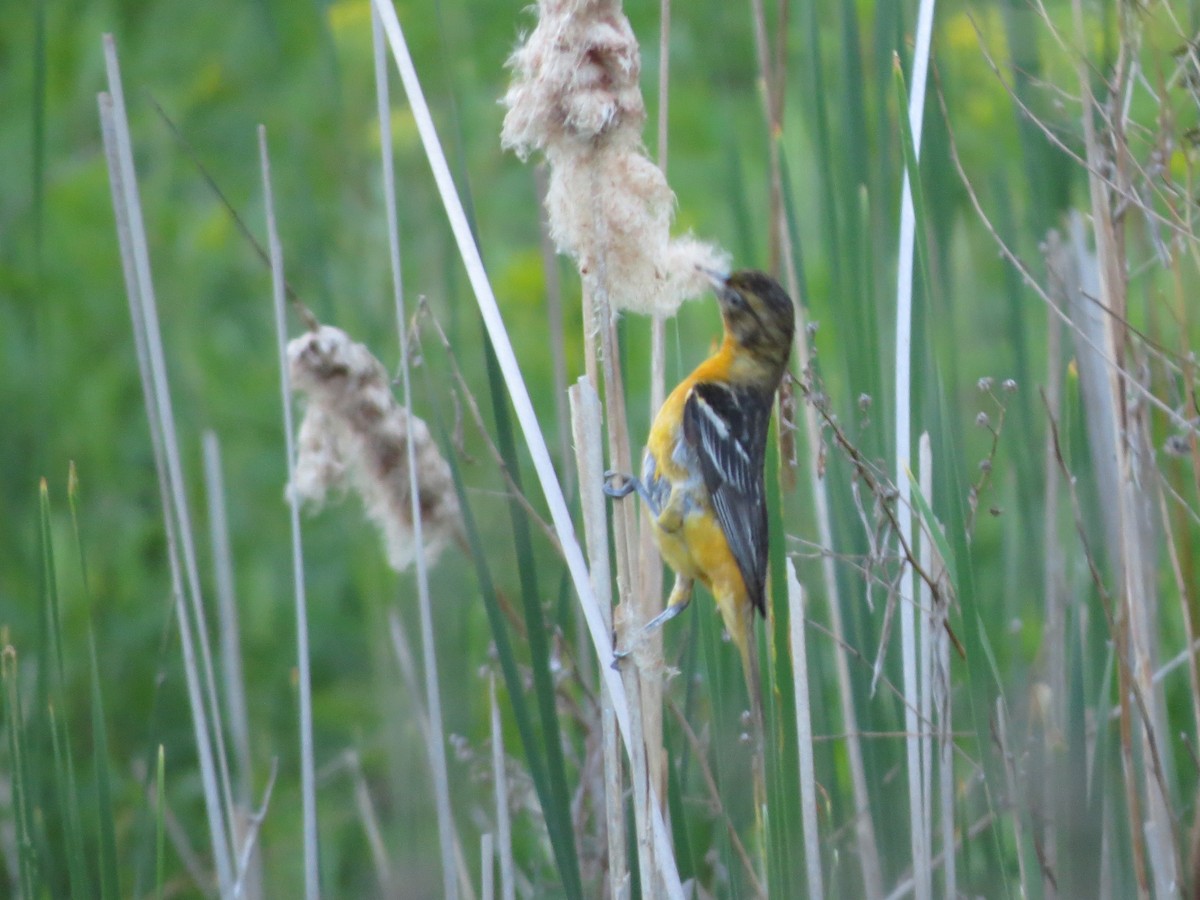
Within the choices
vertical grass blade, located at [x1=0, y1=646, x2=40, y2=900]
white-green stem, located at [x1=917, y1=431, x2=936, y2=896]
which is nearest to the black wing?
white-green stem, located at [x1=917, y1=431, x2=936, y2=896]

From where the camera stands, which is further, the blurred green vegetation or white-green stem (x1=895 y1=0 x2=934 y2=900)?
the blurred green vegetation

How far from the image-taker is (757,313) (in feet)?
10.3

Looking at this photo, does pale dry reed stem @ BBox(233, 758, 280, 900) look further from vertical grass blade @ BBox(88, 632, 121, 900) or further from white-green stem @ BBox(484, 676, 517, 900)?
white-green stem @ BBox(484, 676, 517, 900)

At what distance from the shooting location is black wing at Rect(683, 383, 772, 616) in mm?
3018

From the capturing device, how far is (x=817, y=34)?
8.39 ft

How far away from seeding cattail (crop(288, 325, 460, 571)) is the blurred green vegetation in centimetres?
14

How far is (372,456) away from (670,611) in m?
0.77

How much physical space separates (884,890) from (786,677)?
2.42 ft

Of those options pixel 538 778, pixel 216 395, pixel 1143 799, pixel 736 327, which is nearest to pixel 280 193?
pixel 216 395

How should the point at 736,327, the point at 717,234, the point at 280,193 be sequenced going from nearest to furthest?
1. the point at 736,327
2. the point at 717,234
3. the point at 280,193

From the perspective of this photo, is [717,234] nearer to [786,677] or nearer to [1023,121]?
[1023,121]

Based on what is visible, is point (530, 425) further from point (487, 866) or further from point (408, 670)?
point (408, 670)

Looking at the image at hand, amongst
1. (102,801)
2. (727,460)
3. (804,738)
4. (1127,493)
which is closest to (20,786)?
(102,801)

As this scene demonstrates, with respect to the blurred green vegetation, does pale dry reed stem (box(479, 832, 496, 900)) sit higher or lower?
lower
